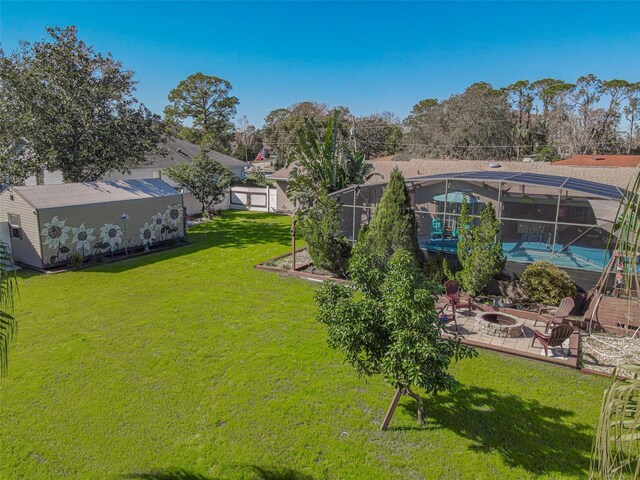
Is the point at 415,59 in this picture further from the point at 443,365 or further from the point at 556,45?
the point at 443,365

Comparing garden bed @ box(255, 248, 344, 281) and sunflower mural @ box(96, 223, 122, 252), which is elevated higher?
sunflower mural @ box(96, 223, 122, 252)

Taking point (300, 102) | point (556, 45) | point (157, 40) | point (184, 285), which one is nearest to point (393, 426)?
point (184, 285)

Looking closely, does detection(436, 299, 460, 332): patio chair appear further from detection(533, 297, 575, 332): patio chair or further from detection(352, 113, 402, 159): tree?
detection(352, 113, 402, 159): tree

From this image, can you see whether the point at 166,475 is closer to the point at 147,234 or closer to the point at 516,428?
the point at 516,428

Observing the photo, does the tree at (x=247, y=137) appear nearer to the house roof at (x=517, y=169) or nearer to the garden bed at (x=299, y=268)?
the house roof at (x=517, y=169)

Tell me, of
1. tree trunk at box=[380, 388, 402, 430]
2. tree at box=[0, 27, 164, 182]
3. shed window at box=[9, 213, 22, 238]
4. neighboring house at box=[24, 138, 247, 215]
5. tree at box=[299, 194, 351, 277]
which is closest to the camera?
tree trunk at box=[380, 388, 402, 430]

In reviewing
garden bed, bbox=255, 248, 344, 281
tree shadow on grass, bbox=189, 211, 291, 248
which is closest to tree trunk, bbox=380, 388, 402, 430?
garden bed, bbox=255, 248, 344, 281
